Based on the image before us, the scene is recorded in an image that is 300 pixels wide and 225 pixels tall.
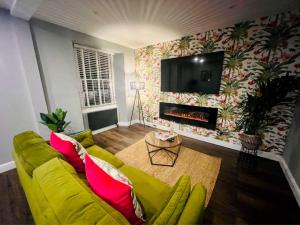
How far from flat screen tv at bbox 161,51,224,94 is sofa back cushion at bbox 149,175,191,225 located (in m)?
2.60

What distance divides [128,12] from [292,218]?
3.61 metres

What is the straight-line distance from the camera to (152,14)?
7.16 feet

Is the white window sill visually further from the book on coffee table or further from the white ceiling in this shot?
the book on coffee table

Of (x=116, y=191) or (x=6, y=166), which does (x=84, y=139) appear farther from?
(x=6, y=166)

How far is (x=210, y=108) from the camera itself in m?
3.09

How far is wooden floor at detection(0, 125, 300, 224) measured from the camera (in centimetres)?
144

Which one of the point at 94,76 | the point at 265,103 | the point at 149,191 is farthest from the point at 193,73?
the point at 149,191

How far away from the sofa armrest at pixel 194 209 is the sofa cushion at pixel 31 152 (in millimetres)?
1099

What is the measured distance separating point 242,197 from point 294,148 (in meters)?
1.27

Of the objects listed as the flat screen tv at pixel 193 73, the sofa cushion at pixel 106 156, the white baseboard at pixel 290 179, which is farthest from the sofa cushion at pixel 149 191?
the flat screen tv at pixel 193 73

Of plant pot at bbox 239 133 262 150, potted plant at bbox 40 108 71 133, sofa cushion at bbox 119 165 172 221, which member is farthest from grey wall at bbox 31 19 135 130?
plant pot at bbox 239 133 262 150

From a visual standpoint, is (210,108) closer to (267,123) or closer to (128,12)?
(267,123)

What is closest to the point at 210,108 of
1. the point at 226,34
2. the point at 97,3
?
the point at 226,34

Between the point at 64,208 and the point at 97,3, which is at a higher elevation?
the point at 97,3
